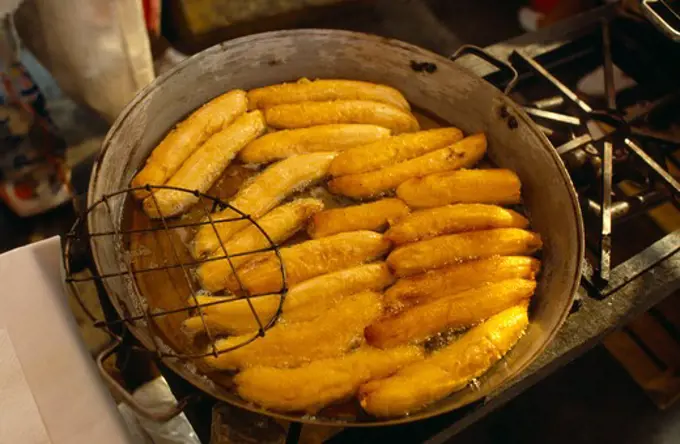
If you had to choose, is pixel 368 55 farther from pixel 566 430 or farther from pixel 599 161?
pixel 566 430

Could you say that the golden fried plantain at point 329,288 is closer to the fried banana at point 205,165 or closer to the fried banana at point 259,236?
the fried banana at point 259,236

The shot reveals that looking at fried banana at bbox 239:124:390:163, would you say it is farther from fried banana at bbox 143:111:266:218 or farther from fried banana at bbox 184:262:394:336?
fried banana at bbox 184:262:394:336

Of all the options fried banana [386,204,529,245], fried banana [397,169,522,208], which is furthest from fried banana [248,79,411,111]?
fried banana [386,204,529,245]

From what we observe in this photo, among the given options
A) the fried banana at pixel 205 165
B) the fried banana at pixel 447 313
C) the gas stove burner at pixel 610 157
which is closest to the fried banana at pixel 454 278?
the fried banana at pixel 447 313

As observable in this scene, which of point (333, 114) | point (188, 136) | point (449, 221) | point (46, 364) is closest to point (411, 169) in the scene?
point (449, 221)

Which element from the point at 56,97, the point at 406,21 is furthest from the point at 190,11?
the point at 406,21

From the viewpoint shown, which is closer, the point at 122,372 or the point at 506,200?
the point at 122,372
